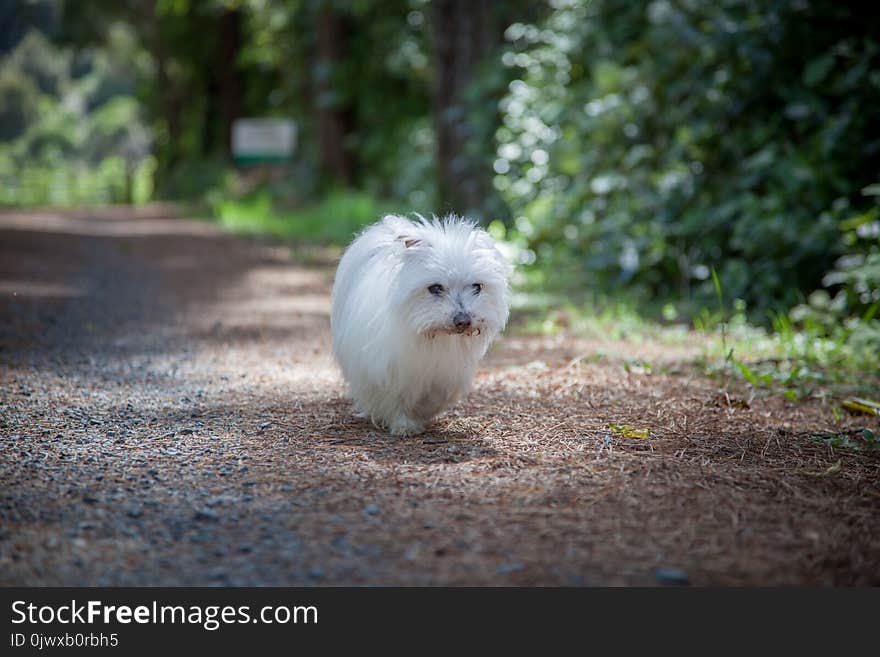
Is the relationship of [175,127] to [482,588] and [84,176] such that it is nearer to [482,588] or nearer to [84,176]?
[84,176]

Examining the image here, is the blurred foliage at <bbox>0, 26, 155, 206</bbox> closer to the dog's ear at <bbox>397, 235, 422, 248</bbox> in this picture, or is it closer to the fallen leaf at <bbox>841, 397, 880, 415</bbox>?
the dog's ear at <bbox>397, 235, 422, 248</bbox>

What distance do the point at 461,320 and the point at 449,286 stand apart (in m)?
0.21

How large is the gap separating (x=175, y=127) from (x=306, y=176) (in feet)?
39.0

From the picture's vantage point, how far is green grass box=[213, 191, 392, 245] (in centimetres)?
1511

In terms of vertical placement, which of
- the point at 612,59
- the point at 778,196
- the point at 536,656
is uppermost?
the point at 612,59

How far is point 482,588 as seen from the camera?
8.88ft

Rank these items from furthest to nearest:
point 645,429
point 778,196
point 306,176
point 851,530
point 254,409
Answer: point 306,176 < point 778,196 < point 254,409 < point 645,429 < point 851,530

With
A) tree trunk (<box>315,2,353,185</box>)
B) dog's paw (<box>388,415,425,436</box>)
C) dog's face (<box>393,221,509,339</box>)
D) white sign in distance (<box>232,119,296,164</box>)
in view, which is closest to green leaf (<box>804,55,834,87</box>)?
dog's face (<box>393,221,509,339</box>)

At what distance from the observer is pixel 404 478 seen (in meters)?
3.71

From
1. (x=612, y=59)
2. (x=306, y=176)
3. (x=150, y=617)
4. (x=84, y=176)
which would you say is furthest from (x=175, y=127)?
(x=150, y=617)

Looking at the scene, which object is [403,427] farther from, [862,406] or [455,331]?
[862,406]

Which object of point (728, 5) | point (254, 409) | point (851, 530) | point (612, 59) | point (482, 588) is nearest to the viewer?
point (482, 588)

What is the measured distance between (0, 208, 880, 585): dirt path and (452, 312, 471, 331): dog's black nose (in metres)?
0.59

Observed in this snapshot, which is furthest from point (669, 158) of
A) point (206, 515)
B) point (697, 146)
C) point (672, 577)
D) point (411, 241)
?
point (206, 515)
